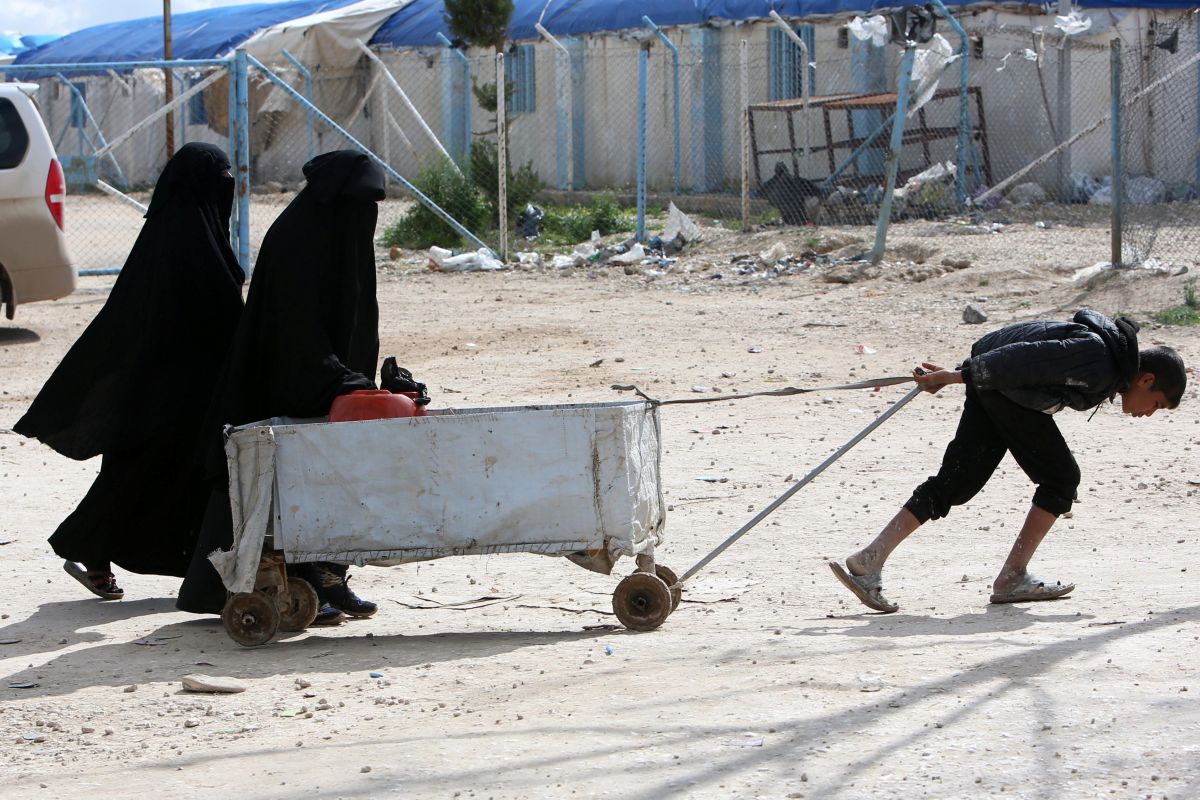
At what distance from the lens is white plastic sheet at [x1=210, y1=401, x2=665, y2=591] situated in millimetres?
4000

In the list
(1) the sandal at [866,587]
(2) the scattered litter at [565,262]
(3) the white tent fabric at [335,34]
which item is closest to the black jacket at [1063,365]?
(1) the sandal at [866,587]

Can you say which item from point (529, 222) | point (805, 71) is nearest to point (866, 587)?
point (529, 222)

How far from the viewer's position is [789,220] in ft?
52.5

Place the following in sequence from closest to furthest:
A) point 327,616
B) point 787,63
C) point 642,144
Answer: point 327,616 < point 642,144 < point 787,63

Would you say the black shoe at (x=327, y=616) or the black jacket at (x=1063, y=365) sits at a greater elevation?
the black jacket at (x=1063, y=365)

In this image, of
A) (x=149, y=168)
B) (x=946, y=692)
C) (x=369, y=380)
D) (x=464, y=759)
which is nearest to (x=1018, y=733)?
(x=946, y=692)

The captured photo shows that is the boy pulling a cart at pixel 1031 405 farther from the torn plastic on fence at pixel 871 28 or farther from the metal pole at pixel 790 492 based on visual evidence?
the torn plastic on fence at pixel 871 28

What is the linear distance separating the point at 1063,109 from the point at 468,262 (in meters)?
7.37

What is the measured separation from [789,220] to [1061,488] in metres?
11.9

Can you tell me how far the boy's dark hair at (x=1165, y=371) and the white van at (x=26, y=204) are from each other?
7.82m

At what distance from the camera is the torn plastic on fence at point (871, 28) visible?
1669cm

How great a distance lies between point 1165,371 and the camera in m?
4.13

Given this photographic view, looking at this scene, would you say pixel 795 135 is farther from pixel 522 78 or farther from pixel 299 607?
pixel 299 607

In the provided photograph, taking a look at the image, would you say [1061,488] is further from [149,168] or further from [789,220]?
[149,168]
